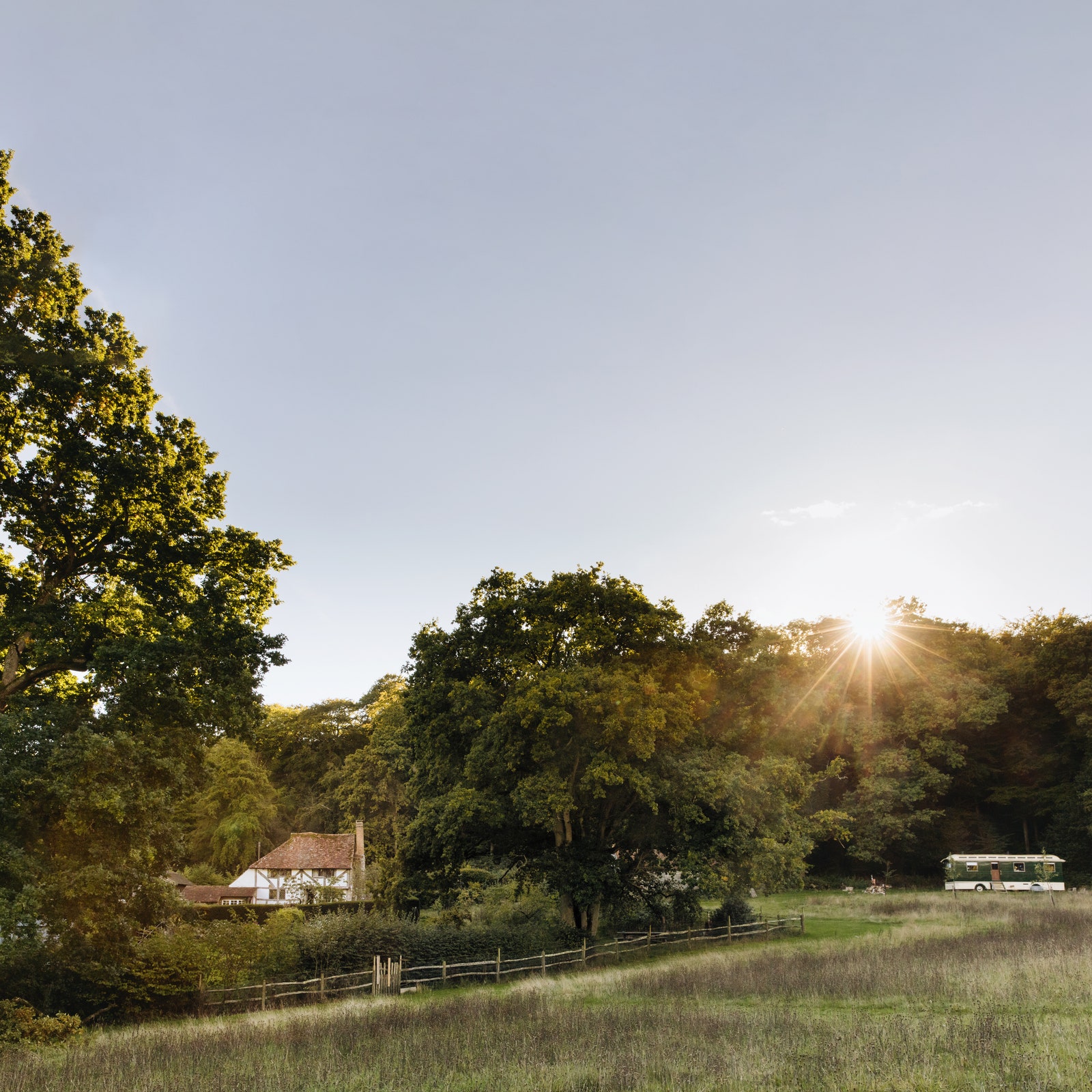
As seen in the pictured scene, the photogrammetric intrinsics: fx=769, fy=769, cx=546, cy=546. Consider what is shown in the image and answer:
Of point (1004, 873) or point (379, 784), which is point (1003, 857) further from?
point (379, 784)

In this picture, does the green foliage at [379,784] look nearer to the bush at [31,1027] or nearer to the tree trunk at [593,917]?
the tree trunk at [593,917]

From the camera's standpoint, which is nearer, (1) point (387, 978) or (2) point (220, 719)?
(2) point (220, 719)

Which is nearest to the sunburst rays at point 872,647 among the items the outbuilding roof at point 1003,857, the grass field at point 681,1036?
the outbuilding roof at point 1003,857

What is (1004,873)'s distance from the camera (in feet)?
158

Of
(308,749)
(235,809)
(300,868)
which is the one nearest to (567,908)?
(300,868)

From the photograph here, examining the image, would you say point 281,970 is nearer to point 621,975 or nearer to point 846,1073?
point 621,975

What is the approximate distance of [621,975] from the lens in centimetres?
2123

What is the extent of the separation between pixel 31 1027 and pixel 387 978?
919cm

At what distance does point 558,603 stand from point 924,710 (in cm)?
3693

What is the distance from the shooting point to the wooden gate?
21.5 m

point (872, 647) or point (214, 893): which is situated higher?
point (872, 647)

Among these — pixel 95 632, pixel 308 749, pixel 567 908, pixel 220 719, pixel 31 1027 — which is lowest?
pixel 567 908

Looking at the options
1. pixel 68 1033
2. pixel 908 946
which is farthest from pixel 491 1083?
pixel 908 946

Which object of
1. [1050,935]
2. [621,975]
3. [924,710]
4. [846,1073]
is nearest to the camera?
[846,1073]
